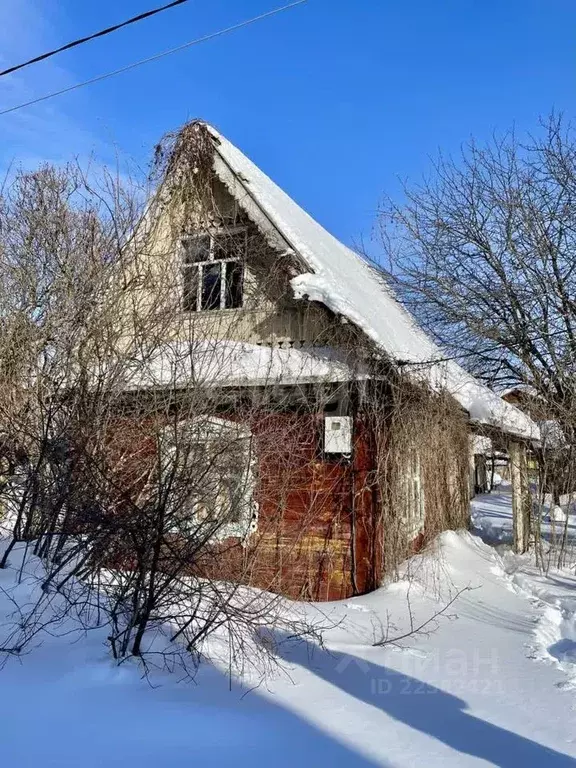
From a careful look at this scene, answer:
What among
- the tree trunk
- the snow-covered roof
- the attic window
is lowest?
the tree trunk

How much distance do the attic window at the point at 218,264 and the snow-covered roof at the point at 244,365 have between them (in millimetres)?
1000

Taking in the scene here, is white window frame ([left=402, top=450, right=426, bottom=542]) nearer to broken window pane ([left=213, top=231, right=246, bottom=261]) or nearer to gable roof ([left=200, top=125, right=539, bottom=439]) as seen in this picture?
gable roof ([left=200, top=125, right=539, bottom=439])

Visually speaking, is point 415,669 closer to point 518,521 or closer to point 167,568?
point 167,568

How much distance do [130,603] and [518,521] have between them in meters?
9.36

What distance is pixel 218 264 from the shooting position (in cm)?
862

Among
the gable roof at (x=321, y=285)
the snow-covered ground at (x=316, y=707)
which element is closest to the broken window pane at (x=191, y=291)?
the gable roof at (x=321, y=285)

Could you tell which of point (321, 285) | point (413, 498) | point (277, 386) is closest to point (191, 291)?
point (321, 285)

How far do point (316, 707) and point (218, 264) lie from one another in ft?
20.7

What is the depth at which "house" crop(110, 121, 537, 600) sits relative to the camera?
6.05 m

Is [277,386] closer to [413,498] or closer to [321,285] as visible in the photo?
[321,285]

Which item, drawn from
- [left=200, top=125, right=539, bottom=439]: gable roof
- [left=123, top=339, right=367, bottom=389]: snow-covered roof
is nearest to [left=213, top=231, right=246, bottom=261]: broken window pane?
[left=200, top=125, right=539, bottom=439]: gable roof

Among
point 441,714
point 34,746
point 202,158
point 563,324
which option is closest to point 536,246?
point 563,324

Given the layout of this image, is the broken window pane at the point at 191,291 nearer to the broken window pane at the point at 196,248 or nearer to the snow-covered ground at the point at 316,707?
the broken window pane at the point at 196,248

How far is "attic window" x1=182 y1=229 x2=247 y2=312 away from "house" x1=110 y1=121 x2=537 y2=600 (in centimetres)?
2
